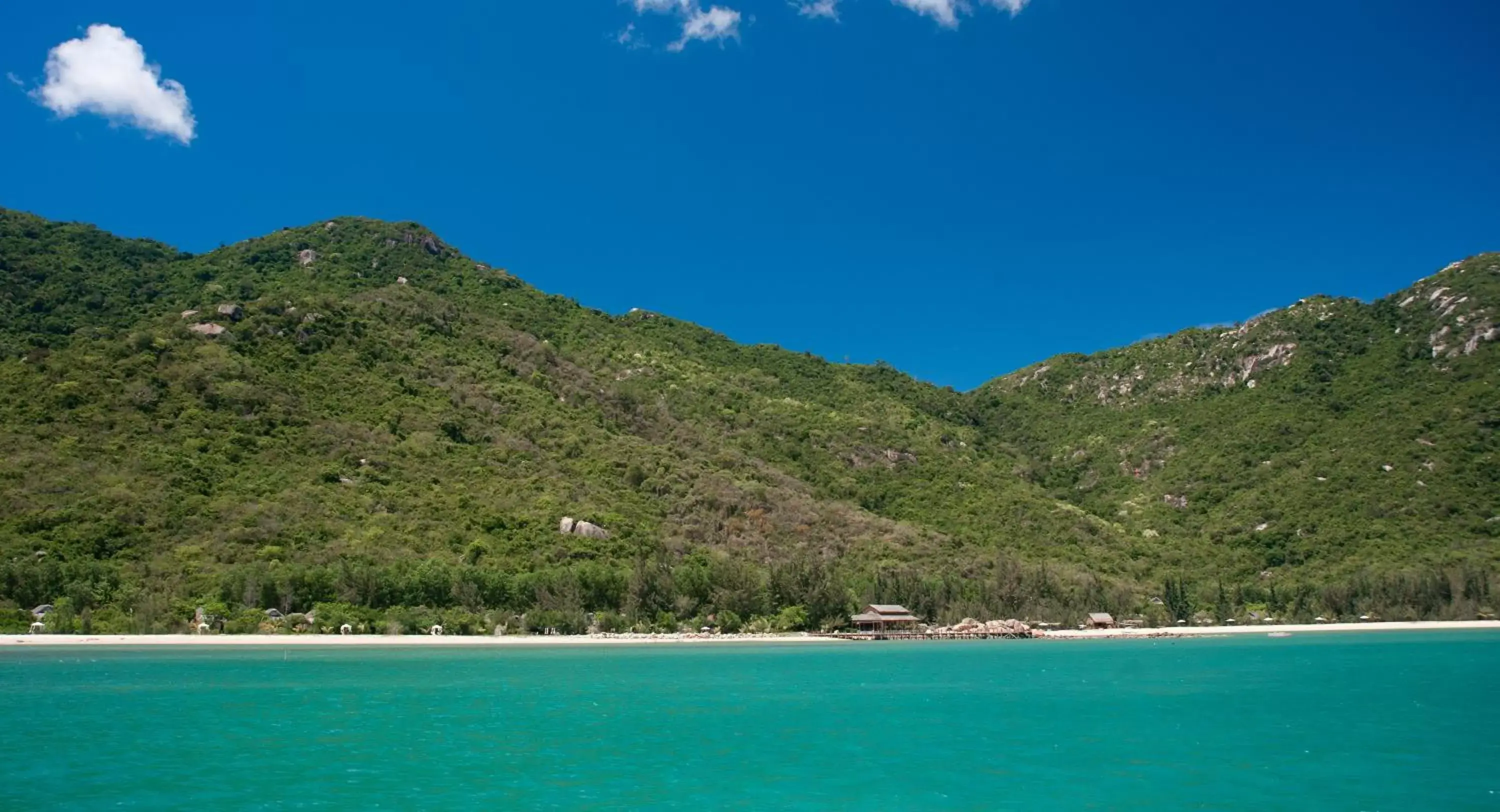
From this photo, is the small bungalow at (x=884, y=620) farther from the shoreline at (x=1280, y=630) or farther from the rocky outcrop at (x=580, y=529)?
the rocky outcrop at (x=580, y=529)

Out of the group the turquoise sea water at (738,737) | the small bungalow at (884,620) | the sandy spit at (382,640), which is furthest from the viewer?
the small bungalow at (884,620)

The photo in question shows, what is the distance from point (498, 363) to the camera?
147 meters

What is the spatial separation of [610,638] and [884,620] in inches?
1182

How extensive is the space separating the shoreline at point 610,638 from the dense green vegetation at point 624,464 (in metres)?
2.05

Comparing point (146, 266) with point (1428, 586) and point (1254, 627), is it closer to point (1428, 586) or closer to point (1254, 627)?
point (1254, 627)

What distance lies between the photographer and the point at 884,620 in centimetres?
10300

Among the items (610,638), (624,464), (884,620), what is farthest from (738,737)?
(624,464)

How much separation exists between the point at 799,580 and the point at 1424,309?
130 m

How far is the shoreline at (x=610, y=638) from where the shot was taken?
228 feet

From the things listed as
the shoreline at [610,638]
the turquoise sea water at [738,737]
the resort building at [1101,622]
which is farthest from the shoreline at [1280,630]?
the turquoise sea water at [738,737]

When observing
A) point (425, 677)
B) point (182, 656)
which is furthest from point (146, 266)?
point (425, 677)

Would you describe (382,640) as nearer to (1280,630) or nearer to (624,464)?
(624,464)

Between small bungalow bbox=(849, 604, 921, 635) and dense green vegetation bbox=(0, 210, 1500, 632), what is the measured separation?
11.9 ft

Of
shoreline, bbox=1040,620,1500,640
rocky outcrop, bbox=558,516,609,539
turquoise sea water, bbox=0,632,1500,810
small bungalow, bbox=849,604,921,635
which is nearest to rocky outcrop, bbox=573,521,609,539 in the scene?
rocky outcrop, bbox=558,516,609,539
